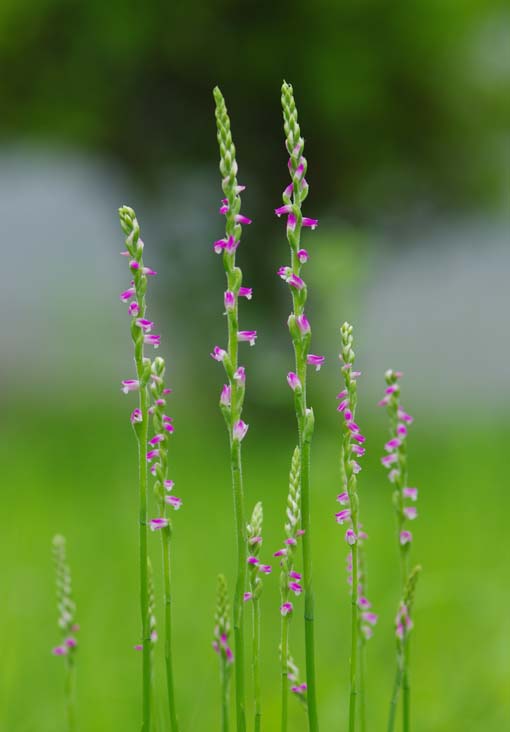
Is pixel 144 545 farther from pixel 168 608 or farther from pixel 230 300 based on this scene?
pixel 230 300

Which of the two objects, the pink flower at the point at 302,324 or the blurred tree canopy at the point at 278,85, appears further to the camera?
the blurred tree canopy at the point at 278,85

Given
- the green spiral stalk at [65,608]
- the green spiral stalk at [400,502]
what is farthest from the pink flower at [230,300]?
the green spiral stalk at [65,608]

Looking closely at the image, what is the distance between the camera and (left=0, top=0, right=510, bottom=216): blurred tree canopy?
813 centimetres

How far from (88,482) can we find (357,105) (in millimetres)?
4106

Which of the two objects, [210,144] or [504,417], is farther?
[504,417]

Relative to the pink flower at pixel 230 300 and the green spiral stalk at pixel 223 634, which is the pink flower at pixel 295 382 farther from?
the green spiral stalk at pixel 223 634

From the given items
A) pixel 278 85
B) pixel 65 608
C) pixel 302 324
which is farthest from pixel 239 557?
pixel 278 85

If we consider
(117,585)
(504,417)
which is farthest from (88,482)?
(504,417)

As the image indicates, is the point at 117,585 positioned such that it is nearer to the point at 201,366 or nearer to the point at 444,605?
the point at 444,605

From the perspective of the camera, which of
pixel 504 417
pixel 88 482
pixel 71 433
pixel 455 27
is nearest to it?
pixel 88 482

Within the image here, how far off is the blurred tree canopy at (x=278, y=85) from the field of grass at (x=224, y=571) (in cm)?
263

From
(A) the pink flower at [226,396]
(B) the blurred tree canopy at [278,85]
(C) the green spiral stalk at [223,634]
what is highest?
(B) the blurred tree canopy at [278,85]

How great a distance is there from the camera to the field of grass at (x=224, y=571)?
2.96m

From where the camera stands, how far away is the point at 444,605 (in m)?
3.96
